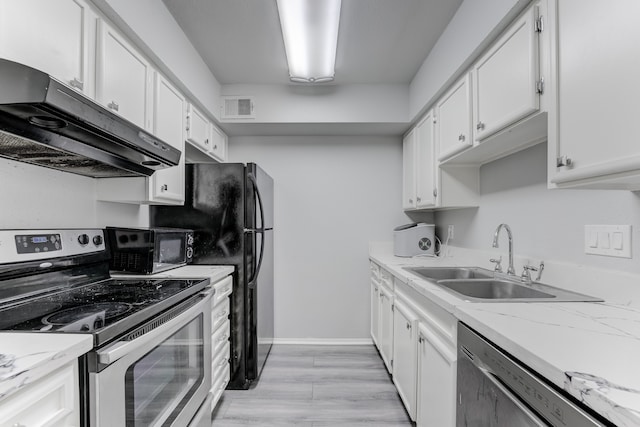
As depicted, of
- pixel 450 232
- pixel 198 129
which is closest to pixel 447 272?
pixel 450 232

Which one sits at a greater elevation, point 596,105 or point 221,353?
point 596,105

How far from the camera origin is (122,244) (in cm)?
176

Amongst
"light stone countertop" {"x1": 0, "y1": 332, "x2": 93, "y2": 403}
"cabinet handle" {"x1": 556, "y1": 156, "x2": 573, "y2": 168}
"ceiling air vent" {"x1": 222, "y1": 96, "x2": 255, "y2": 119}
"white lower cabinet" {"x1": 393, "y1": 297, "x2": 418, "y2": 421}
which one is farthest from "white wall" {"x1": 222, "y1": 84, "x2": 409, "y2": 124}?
"light stone countertop" {"x1": 0, "y1": 332, "x2": 93, "y2": 403}

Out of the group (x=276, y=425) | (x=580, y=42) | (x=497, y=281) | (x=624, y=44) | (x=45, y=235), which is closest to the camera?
(x=624, y=44)

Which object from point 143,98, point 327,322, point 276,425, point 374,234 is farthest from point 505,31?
point 327,322

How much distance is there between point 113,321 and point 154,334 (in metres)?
0.20

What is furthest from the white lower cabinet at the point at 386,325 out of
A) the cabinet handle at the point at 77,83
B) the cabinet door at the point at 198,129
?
the cabinet handle at the point at 77,83

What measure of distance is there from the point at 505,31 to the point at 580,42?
0.55 m

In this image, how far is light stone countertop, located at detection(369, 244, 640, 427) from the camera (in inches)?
22.4

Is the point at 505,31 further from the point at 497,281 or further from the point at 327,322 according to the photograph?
the point at 327,322

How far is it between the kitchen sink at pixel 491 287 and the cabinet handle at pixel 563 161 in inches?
19.9

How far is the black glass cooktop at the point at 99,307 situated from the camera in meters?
0.93

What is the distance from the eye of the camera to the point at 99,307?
1144 mm

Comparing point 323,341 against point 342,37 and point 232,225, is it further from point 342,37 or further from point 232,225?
point 342,37
